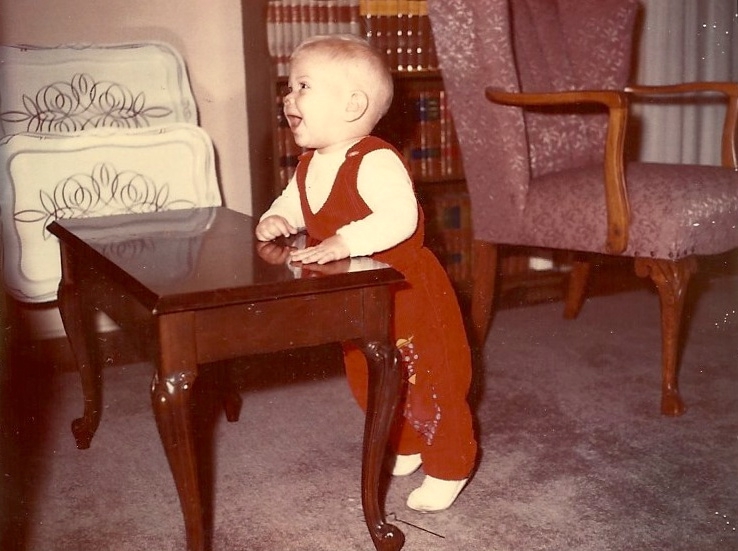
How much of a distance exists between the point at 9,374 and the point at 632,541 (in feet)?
5.67

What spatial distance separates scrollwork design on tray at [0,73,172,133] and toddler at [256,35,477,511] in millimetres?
1039

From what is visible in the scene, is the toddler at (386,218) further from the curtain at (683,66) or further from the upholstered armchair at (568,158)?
the curtain at (683,66)

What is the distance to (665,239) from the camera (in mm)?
1979

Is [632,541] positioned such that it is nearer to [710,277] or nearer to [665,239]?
[665,239]

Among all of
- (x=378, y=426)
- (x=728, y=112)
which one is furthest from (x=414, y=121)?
(x=378, y=426)

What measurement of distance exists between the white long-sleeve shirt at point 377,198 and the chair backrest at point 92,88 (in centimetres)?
108

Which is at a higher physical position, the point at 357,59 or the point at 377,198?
the point at 357,59

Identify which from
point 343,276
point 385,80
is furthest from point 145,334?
point 385,80

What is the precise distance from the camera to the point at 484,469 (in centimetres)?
180

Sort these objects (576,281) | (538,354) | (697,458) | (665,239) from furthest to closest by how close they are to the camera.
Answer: (576,281) → (538,354) → (665,239) → (697,458)

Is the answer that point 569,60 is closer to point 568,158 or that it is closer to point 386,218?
point 568,158

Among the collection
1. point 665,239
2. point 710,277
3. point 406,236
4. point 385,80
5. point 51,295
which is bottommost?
point 710,277

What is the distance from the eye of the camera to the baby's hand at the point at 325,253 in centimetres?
135

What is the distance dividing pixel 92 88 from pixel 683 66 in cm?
229
